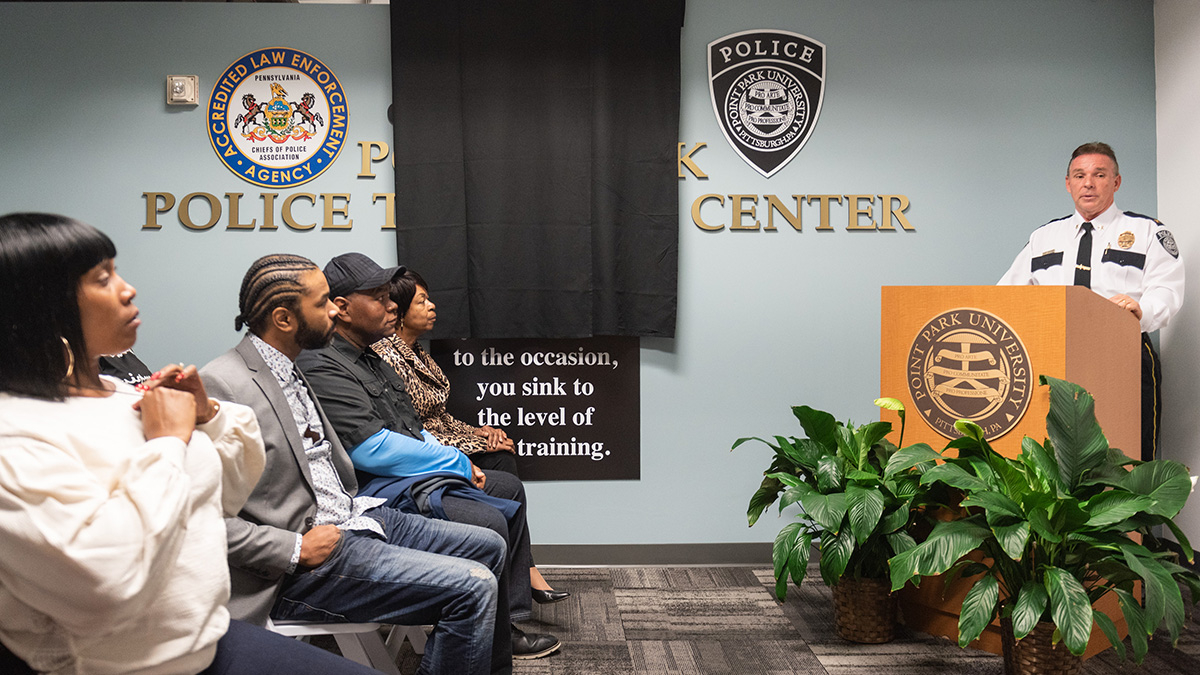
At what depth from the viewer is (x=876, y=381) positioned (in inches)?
137

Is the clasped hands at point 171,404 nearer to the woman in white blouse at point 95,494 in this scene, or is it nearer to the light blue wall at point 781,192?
the woman in white blouse at point 95,494

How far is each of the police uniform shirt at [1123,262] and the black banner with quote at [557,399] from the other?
1.79m

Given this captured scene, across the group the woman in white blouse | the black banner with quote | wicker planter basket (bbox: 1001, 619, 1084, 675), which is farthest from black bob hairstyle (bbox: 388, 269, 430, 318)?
wicker planter basket (bbox: 1001, 619, 1084, 675)

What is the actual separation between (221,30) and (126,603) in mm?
3106

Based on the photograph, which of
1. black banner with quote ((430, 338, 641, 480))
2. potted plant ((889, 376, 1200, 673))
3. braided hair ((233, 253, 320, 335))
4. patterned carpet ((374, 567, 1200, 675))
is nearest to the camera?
braided hair ((233, 253, 320, 335))

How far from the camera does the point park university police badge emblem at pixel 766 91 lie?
339 centimetres

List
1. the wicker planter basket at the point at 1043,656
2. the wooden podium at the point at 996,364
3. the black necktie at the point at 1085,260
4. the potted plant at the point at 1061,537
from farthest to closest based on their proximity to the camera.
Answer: the black necktie at the point at 1085,260 → the wooden podium at the point at 996,364 → the wicker planter basket at the point at 1043,656 → the potted plant at the point at 1061,537

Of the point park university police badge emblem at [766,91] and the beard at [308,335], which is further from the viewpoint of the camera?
the point park university police badge emblem at [766,91]

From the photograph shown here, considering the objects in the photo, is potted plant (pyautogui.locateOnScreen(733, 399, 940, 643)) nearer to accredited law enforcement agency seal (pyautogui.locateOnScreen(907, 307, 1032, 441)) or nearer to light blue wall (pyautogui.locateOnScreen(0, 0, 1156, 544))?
accredited law enforcement agency seal (pyautogui.locateOnScreen(907, 307, 1032, 441))

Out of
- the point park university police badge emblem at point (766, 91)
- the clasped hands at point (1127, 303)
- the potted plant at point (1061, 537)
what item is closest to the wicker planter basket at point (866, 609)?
the potted plant at point (1061, 537)

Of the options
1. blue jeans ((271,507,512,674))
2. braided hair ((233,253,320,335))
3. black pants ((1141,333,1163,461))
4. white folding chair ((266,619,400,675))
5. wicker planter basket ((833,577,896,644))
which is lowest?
wicker planter basket ((833,577,896,644))

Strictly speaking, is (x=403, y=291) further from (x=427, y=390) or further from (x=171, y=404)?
(x=171, y=404)

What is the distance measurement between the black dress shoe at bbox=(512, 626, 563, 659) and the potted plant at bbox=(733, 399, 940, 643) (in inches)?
31.5

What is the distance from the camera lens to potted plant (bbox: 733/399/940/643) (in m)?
2.36
